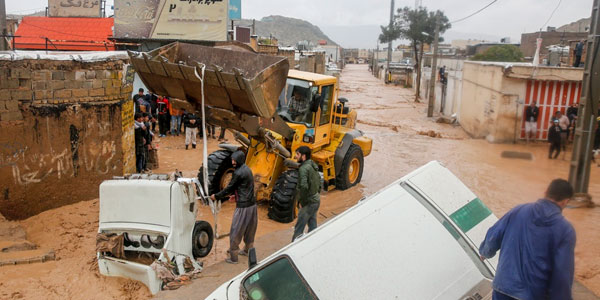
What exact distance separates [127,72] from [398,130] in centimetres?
1404

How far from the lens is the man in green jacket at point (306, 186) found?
6559mm

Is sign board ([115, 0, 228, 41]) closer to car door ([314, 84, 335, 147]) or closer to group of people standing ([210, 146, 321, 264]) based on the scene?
car door ([314, 84, 335, 147])

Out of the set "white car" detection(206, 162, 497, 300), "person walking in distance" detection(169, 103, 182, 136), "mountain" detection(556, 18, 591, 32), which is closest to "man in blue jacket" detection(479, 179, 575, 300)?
"white car" detection(206, 162, 497, 300)

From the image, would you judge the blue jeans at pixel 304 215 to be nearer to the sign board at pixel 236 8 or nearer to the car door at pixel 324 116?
the car door at pixel 324 116

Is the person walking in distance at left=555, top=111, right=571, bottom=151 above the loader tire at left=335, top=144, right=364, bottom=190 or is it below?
above

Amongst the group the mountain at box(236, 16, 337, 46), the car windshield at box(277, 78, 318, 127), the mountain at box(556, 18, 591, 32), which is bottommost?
the car windshield at box(277, 78, 318, 127)

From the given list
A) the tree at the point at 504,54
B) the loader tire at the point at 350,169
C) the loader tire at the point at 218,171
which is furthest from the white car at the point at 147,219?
the tree at the point at 504,54

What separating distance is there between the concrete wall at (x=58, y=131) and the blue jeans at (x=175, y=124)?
6183 mm

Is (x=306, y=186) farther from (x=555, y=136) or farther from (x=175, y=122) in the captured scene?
(x=175, y=122)

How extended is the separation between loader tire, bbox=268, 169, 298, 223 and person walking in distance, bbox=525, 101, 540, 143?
10.2 metres

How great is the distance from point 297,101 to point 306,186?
3.40 metres

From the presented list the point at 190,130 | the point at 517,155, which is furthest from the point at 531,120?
the point at 190,130

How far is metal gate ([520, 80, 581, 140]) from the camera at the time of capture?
1567 cm

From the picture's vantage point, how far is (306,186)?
21.6 ft
